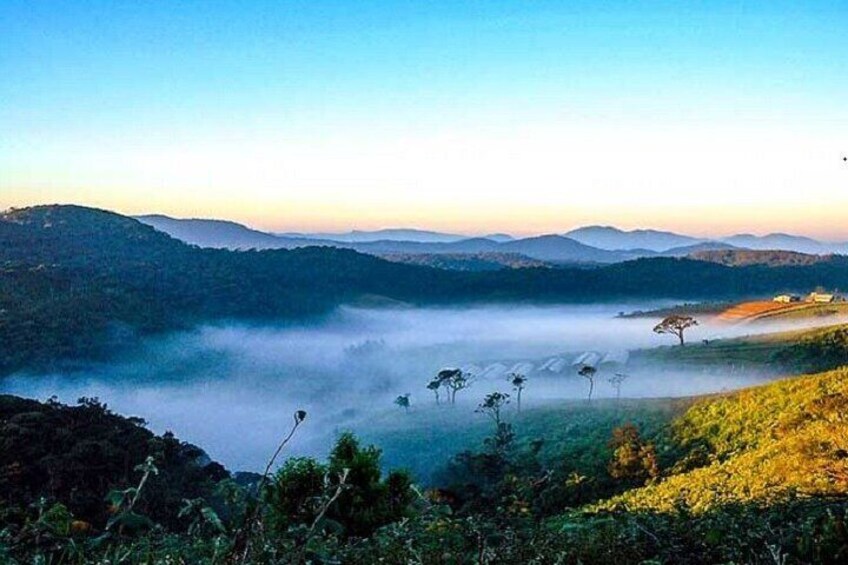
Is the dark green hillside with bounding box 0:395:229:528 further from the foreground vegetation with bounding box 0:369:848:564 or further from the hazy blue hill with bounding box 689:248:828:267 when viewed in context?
the hazy blue hill with bounding box 689:248:828:267

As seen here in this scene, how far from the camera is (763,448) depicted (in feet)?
55.7

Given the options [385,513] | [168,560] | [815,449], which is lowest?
[385,513]

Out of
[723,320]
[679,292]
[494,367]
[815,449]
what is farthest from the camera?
[679,292]

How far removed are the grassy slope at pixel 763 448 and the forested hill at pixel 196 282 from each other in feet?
234

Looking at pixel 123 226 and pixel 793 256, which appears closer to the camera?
pixel 123 226

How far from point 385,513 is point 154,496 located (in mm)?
11141

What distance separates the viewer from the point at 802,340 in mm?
47688

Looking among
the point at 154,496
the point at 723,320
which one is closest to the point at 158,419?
the point at 723,320

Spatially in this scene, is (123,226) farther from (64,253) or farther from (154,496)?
(154,496)

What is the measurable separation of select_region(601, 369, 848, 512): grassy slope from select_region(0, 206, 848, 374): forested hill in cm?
7143

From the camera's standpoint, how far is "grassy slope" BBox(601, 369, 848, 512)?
655cm

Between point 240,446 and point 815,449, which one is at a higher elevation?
point 815,449

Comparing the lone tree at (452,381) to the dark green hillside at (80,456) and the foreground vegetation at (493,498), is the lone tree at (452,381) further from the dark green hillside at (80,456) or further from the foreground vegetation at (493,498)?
the dark green hillside at (80,456)

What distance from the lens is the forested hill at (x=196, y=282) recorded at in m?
86.1
